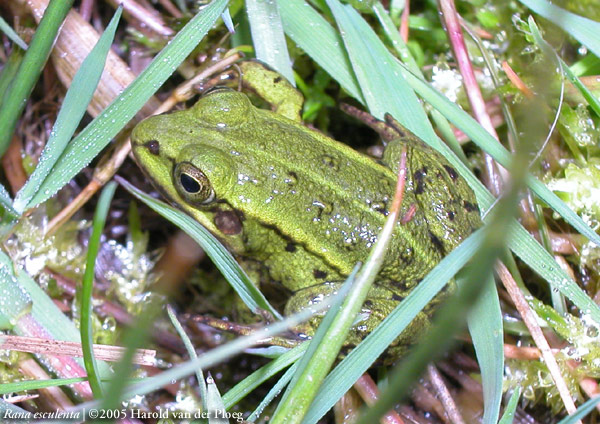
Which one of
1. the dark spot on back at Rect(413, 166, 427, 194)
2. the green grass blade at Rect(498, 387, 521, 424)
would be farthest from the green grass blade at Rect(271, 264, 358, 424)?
the dark spot on back at Rect(413, 166, 427, 194)

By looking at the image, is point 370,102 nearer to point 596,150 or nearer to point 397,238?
point 397,238

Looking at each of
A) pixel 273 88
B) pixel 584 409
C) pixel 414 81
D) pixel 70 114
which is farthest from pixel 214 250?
pixel 584 409

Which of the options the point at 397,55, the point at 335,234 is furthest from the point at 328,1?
the point at 335,234

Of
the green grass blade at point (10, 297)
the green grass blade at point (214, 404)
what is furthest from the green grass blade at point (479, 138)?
the green grass blade at point (10, 297)

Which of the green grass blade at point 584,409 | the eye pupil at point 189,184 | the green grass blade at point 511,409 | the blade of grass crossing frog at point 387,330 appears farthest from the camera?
the eye pupil at point 189,184

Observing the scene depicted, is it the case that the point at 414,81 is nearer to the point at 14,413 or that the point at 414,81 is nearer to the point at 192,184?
the point at 192,184

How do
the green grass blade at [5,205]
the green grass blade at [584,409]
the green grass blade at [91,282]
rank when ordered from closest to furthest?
the green grass blade at [91,282] → the green grass blade at [584,409] → the green grass blade at [5,205]

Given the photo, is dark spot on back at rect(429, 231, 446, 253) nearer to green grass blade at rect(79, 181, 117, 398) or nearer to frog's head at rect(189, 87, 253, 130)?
frog's head at rect(189, 87, 253, 130)

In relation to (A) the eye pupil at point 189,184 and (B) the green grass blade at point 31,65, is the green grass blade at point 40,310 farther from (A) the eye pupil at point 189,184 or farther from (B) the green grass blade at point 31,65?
(A) the eye pupil at point 189,184
